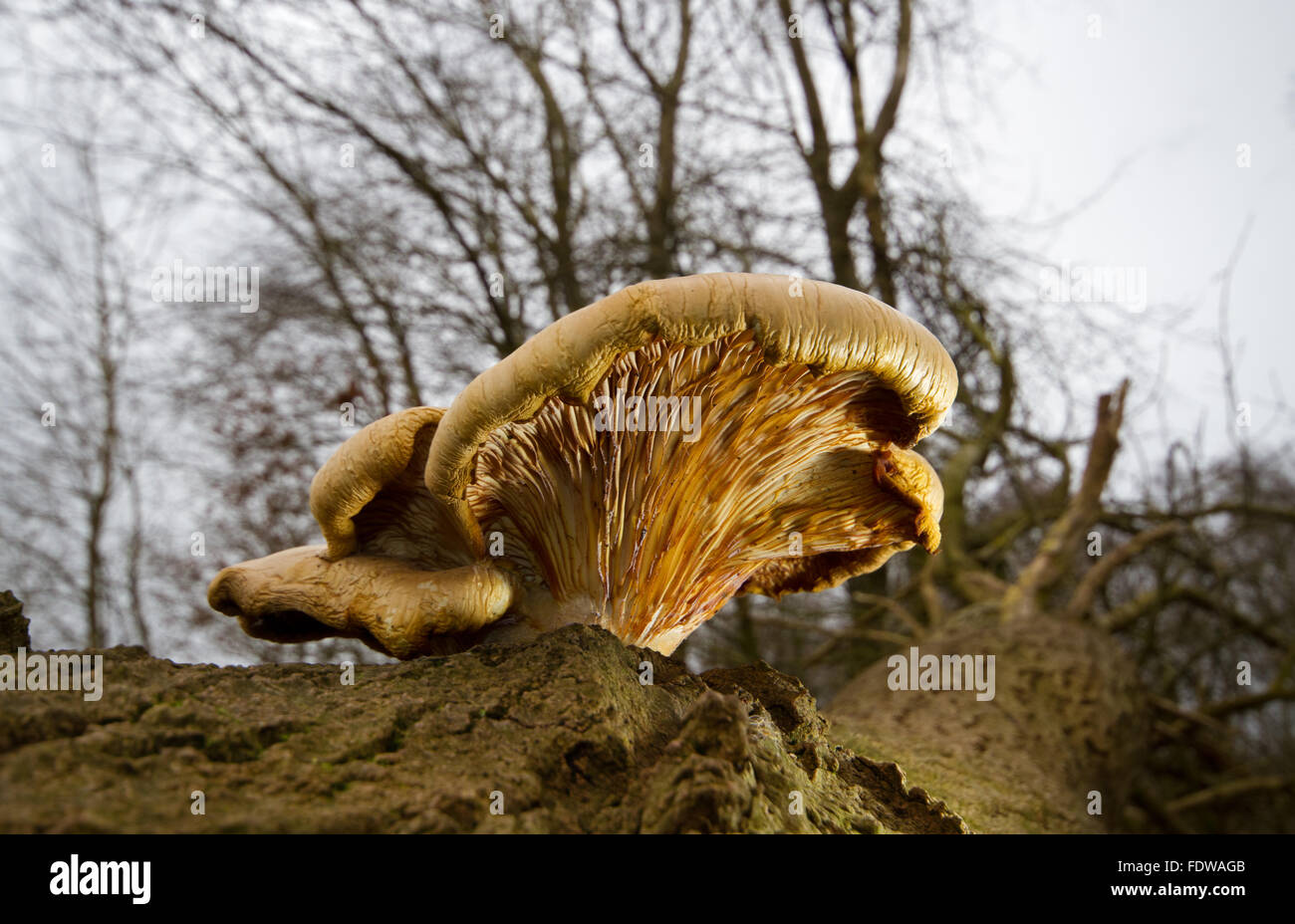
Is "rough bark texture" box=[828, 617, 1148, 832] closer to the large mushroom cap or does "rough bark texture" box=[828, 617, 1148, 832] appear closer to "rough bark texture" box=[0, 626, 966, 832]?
the large mushroom cap

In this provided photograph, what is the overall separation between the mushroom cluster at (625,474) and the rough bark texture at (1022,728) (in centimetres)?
100

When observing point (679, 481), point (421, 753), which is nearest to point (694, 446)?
point (679, 481)

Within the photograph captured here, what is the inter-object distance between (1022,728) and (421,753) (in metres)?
2.73

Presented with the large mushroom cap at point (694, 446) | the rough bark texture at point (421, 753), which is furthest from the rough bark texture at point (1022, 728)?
the rough bark texture at point (421, 753)

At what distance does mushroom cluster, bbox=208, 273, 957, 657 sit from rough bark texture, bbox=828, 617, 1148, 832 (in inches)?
39.3

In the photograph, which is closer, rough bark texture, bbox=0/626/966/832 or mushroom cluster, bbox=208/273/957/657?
rough bark texture, bbox=0/626/966/832

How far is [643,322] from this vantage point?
4.25 feet

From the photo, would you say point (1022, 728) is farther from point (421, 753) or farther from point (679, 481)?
point (421, 753)

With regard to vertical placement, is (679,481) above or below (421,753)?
above

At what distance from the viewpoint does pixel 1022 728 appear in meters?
3.23

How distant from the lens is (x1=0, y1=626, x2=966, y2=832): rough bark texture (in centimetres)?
110

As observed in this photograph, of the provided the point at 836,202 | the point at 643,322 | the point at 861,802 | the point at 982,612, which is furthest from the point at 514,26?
the point at 861,802

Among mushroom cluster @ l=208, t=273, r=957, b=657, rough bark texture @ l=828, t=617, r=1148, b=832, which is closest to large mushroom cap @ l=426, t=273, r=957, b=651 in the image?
mushroom cluster @ l=208, t=273, r=957, b=657
